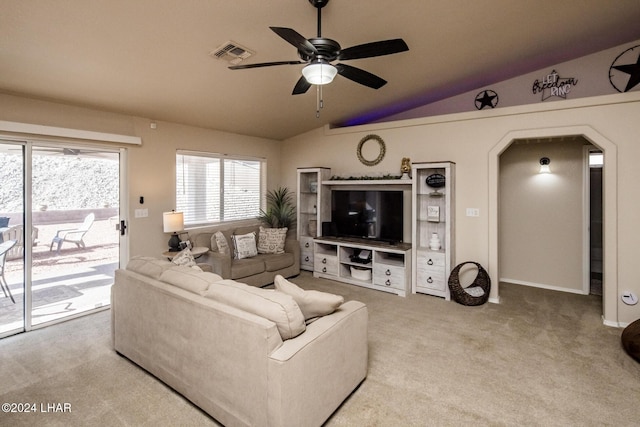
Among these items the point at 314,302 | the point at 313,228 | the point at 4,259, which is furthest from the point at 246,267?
the point at 314,302

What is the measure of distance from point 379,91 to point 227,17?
248 cm

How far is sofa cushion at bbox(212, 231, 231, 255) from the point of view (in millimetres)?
4660

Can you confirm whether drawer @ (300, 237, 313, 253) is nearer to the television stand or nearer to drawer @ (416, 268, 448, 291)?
the television stand

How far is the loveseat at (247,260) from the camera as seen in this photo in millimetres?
4441

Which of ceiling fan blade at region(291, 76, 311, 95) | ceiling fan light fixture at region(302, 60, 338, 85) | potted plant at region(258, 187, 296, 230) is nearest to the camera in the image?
ceiling fan light fixture at region(302, 60, 338, 85)

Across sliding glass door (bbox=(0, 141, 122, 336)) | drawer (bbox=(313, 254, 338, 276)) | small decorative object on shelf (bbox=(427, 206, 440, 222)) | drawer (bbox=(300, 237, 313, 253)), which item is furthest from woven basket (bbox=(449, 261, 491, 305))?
sliding glass door (bbox=(0, 141, 122, 336))

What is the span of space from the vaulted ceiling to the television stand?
2.19 meters

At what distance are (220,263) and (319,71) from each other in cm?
296

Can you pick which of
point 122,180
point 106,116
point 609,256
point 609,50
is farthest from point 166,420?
point 609,50

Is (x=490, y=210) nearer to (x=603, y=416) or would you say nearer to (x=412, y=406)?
(x=603, y=416)

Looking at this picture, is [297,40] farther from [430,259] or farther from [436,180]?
[430,259]

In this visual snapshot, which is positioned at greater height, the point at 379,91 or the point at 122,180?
the point at 379,91

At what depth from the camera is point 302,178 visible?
19.6 feet

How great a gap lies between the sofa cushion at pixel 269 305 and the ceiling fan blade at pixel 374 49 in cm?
165
